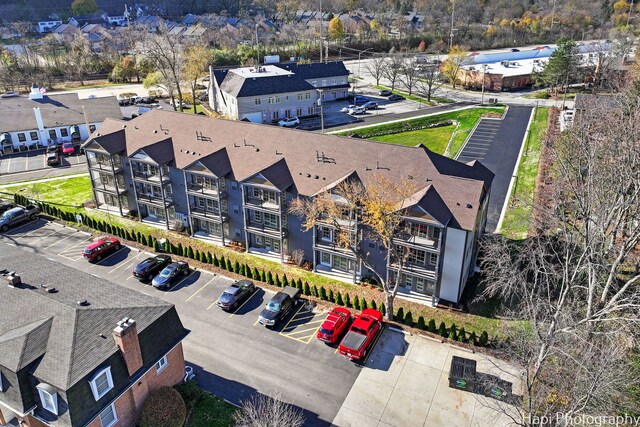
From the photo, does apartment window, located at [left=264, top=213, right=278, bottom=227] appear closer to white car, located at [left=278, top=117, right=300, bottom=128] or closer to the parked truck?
the parked truck

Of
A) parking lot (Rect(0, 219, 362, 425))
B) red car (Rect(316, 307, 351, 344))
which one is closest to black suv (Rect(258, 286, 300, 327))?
parking lot (Rect(0, 219, 362, 425))

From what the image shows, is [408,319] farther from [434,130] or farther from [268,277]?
[434,130]

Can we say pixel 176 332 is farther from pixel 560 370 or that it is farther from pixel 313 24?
pixel 313 24

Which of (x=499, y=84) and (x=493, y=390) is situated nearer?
(x=493, y=390)

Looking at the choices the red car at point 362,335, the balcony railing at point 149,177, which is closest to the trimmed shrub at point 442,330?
the red car at point 362,335

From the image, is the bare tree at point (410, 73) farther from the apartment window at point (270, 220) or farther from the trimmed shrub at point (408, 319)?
the trimmed shrub at point (408, 319)

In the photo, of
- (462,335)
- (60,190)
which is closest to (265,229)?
(462,335)

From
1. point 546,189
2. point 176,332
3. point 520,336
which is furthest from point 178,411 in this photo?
point 546,189

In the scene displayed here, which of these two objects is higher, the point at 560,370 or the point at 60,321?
the point at 60,321
